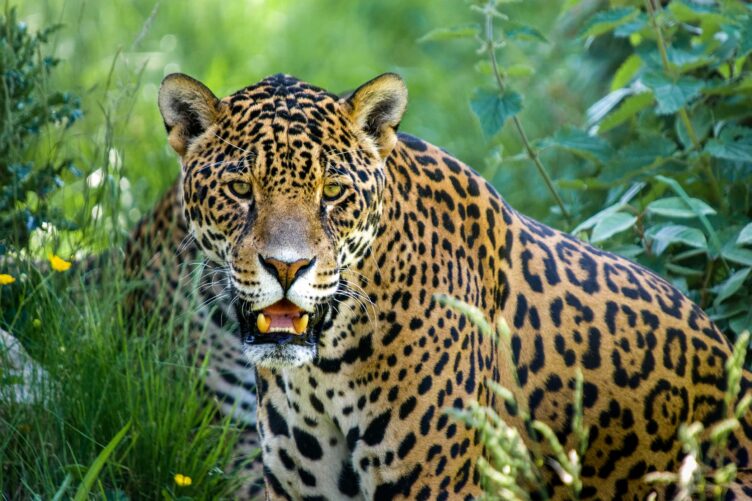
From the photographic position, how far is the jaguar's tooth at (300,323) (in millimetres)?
4121

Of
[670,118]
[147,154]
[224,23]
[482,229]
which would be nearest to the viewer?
[482,229]

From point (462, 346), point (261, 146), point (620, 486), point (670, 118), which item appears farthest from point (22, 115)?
point (670, 118)

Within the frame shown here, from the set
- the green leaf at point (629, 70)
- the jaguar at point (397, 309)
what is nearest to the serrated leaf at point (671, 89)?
the green leaf at point (629, 70)

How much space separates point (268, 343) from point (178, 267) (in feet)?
8.22

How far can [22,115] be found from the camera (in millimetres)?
5668

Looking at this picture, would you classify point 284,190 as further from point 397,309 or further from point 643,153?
point 643,153

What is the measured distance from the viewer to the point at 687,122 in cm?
620

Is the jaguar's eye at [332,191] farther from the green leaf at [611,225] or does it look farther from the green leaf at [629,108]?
the green leaf at [629,108]

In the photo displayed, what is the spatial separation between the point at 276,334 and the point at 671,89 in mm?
2768

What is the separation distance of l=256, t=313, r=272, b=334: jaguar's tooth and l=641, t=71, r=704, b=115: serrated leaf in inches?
101

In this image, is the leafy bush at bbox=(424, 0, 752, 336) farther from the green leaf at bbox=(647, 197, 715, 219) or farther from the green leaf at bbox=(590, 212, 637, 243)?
the green leaf at bbox=(647, 197, 715, 219)

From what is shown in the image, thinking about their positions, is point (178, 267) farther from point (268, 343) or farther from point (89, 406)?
point (268, 343)

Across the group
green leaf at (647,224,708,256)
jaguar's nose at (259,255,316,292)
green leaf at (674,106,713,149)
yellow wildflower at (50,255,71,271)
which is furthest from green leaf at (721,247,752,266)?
yellow wildflower at (50,255,71,271)

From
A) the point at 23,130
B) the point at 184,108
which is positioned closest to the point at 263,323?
the point at 184,108
